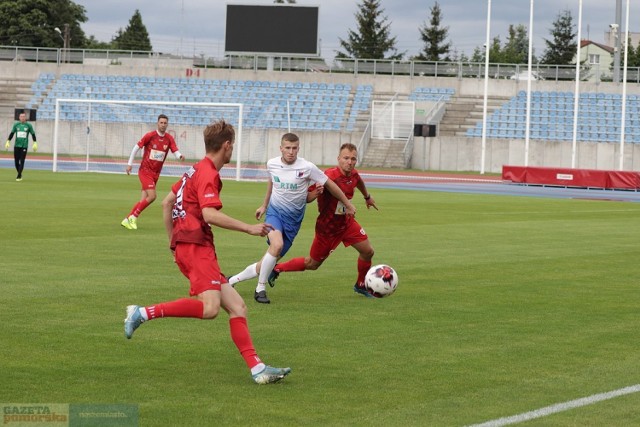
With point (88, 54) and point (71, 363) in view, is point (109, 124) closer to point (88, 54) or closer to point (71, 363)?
point (88, 54)

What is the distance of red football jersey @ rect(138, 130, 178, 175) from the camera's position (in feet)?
70.8

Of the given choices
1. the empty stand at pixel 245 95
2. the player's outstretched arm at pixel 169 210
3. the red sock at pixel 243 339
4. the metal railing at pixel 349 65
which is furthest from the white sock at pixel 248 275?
the metal railing at pixel 349 65

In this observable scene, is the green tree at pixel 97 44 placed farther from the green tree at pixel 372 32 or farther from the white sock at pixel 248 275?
the white sock at pixel 248 275

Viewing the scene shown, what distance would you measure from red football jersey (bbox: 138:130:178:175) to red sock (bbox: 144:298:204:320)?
1374 cm

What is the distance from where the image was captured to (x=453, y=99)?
208 feet

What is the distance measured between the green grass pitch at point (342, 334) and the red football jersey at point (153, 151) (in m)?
2.13

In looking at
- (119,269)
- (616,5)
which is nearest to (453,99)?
(616,5)

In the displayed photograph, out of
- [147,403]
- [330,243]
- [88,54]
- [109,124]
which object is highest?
[88,54]

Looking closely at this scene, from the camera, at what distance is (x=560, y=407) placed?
720cm

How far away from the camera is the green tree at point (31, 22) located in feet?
332

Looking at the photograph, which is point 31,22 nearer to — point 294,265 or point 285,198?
point 294,265

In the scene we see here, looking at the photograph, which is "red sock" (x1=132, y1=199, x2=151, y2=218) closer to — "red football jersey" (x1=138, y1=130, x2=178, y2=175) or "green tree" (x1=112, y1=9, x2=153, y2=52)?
"red football jersey" (x1=138, y1=130, x2=178, y2=175)

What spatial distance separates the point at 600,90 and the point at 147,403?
59.5m

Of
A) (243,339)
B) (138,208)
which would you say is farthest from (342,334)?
(138,208)
